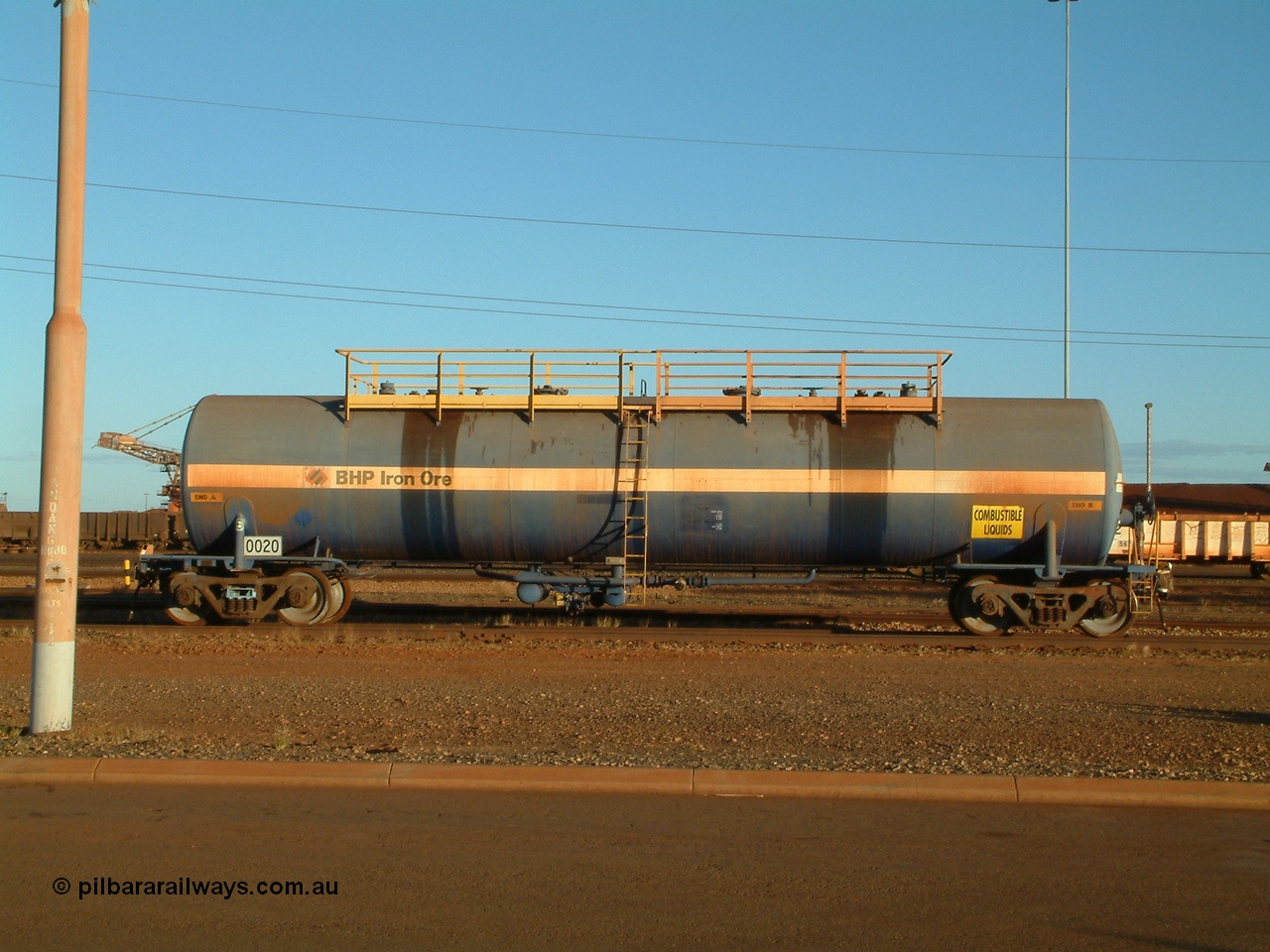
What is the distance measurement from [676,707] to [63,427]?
5626mm

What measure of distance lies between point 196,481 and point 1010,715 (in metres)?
12.4

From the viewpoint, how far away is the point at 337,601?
55.8 ft

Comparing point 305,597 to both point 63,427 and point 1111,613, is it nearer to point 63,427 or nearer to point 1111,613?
point 63,427

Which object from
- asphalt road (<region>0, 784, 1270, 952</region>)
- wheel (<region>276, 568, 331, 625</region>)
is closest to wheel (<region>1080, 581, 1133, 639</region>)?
asphalt road (<region>0, 784, 1270, 952</region>)

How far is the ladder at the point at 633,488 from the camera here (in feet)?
52.3

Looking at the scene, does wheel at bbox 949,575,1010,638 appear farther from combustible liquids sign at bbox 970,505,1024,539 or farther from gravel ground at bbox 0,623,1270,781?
gravel ground at bbox 0,623,1270,781

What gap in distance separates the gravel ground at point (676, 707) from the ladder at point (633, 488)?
5.60ft

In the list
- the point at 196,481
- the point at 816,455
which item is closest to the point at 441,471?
the point at 196,481

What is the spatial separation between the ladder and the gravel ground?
1.71m

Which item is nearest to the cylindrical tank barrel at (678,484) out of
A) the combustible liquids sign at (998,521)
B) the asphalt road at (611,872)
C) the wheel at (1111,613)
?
the combustible liquids sign at (998,521)

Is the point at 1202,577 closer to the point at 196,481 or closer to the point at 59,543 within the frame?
the point at 196,481

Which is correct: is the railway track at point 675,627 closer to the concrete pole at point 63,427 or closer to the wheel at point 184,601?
the wheel at point 184,601

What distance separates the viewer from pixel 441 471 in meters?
16.1

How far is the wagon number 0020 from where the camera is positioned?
16.3 m
